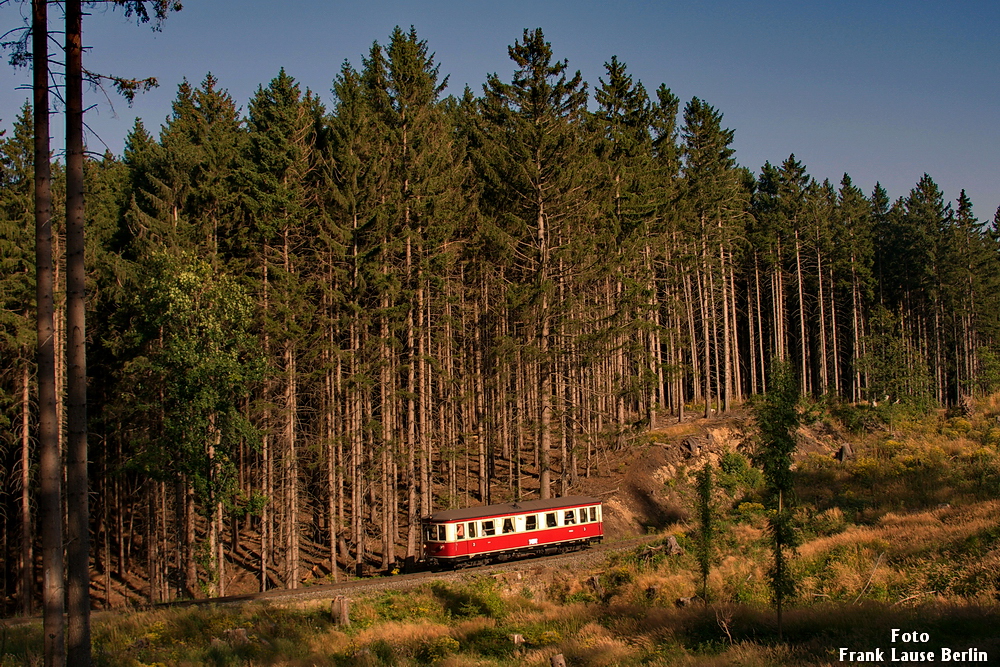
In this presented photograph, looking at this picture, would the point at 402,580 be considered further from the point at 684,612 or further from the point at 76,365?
the point at 76,365

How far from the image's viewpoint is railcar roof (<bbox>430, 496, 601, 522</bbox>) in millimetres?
26125

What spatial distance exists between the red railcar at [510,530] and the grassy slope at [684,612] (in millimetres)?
2123

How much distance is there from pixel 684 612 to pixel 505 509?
30.6ft

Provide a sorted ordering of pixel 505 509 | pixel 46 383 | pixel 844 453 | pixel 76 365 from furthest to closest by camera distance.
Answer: pixel 844 453 → pixel 505 509 → pixel 76 365 → pixel 46 383

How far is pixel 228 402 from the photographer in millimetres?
23047

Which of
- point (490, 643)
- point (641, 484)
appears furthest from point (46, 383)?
point (641, 484)

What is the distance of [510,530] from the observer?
26.9 meters

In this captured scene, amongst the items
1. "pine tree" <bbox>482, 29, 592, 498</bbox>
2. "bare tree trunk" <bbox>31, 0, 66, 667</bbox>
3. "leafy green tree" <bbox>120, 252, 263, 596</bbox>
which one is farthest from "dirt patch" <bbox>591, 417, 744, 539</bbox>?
"bare tree trunk" <bbox>31, 0, 66, 667</bbox>

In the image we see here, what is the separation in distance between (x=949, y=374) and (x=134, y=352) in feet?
256

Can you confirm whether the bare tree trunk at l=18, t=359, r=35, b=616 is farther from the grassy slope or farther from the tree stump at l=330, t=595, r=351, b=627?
the tree stump at l=330, t=595, r=351, b=627

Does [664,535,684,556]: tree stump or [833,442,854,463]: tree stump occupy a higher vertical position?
[833,442,854,463]: tree stump

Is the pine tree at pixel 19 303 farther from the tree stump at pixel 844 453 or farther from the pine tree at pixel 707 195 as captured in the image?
the tree stump at pixel 844 453

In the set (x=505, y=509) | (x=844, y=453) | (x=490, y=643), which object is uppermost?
(x=844, y=453)

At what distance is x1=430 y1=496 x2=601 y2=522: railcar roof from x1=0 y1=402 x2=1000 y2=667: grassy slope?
9.01 feet
